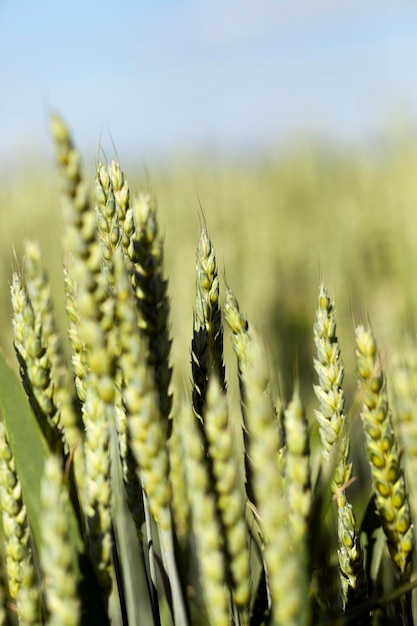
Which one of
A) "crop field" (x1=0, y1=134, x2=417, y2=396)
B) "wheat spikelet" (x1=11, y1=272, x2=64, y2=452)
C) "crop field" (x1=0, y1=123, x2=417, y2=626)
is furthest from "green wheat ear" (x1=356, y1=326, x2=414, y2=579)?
"crop field" (x1=0, y1=134, x2=417, y2=396)

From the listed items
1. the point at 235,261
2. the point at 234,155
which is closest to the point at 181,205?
the point at 235,261


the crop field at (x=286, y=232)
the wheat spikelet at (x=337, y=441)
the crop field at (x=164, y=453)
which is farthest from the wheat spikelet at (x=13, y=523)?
the crop field at (x=286, y=232)

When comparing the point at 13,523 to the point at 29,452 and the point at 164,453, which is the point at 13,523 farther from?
the point at 164,453

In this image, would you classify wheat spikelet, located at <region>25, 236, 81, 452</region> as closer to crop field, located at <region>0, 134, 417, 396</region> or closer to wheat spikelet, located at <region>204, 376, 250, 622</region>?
wheat spikelet, located at <region>204, 376, 250, 622</region>

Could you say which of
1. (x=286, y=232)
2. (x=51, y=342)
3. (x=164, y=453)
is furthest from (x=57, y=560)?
(x=286, y=232)

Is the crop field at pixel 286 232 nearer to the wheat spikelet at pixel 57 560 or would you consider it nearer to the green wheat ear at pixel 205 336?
the green wheat ear at pixel 205 336

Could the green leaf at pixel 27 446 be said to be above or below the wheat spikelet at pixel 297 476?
above

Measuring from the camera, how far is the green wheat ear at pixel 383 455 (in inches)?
19.7

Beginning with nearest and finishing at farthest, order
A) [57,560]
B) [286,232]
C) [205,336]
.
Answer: [57,560] → [205,336] → [286,232]

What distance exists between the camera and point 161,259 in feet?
1.52

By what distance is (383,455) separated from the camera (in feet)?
1.68

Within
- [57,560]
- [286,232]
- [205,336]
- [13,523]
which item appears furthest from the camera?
[286,232]

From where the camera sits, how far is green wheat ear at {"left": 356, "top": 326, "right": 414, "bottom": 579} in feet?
1.65

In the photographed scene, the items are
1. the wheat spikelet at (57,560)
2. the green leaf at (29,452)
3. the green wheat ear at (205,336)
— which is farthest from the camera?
the green wheat ear at (205,336)
